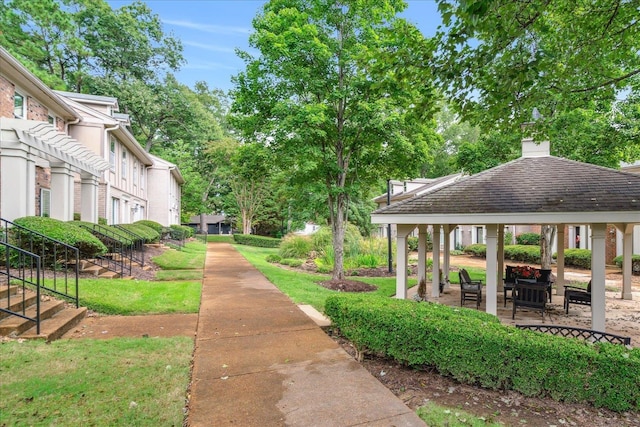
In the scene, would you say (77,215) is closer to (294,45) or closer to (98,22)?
(294,45)

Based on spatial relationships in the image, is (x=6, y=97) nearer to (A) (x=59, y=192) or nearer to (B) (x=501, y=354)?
(A) (x=59, y=192)

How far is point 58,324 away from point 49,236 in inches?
160

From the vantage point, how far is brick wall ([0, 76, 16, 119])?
1038cm

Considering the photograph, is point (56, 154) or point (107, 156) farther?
point (107, 156)

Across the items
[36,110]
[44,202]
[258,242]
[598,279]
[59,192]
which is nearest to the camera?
[598,279]

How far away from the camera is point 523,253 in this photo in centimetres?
2242

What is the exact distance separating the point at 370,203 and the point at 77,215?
22544 mm

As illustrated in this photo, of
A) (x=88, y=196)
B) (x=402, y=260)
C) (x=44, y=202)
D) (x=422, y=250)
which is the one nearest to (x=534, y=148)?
(x=422, y=250)

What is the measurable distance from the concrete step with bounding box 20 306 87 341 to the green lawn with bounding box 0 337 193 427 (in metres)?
0.21

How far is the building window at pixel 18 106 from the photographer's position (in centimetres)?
1127

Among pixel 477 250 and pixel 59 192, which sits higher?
pixel 59 192

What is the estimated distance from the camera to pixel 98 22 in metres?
31.5

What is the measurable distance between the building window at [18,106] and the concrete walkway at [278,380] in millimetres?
10221

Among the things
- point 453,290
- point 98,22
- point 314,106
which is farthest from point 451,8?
point 98,22
